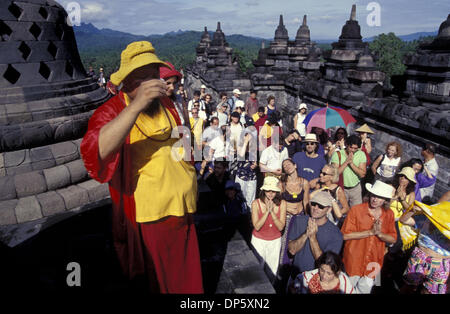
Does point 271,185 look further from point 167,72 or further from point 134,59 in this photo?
point 134,59

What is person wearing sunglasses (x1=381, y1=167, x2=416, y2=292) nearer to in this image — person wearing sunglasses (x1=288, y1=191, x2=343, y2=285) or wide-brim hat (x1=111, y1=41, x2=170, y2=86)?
person wearing sunglasses (x1=288, y1=191, x2=343, y2=285)

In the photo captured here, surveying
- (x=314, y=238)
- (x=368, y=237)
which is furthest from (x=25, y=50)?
(x=368, y=237)

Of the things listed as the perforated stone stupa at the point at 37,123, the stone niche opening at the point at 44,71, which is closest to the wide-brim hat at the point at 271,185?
the perforated stone stupa at the point at 37,123

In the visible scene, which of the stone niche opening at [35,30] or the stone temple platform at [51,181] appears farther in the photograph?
the stone niche opening at [35,30]

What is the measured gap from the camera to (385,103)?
686cm

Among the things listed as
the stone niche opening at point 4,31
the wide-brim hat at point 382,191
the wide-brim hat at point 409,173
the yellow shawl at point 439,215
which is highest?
the stone niche opening at point 4,31

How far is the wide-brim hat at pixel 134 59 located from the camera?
6.99 ft

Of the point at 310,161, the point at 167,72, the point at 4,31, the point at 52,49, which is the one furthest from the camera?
the point at 310,161

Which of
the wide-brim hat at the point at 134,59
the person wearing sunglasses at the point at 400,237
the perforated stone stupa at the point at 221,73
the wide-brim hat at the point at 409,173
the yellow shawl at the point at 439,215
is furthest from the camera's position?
the perforated stone stupa at the point at 221,73

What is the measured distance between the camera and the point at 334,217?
4836mm

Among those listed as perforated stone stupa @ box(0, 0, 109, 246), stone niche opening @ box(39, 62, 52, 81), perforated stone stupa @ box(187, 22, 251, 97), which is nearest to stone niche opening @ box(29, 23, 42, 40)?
perforated stone stupa @ box(0, 0, 109, 246)

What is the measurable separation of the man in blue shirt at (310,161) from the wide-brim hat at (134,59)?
12.3 feet

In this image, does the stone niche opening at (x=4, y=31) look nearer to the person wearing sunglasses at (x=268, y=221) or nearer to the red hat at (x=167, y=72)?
the red hat at (x=167, y=72)

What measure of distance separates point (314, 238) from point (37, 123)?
134 inches
